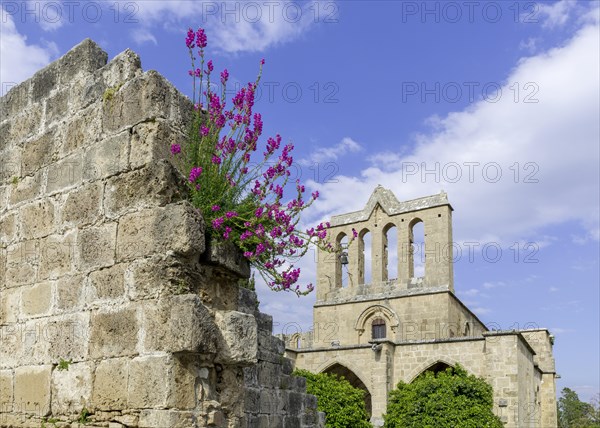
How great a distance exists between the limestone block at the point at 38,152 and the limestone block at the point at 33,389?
4.85 ft

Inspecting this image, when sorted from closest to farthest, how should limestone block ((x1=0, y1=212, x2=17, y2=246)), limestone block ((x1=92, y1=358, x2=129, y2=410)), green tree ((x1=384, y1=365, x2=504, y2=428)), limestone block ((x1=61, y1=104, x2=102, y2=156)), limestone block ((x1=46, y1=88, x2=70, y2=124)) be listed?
limestone block ((x1=92, y1=358, x2=129, y2=410)), limestone block ((x1=61, y1=104, x2=102, y2=156)), limestone block ((x1=46, y1=88, x2=70, y2=124)), limestone block ((x1=0, y1=212, x2=17, y2=246)), green tree ((x1=384, y1=365, x2=504, y2=428))

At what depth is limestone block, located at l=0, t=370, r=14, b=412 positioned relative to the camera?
14.6 ft

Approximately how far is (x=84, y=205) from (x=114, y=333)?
95cm

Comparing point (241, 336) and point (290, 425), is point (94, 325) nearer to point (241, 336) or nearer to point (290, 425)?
point (241, 336)

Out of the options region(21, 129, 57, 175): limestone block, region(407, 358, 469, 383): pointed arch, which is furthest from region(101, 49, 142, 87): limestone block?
region(407, 358, 469, 383): pointed arch

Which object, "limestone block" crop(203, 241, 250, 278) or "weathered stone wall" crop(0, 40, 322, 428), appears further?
"limestone block" crop(203, 241, 250, 278)

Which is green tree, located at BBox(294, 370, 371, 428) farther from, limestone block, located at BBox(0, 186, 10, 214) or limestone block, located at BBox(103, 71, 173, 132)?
limestone block, located at BBox(103, 71, 173, 132)

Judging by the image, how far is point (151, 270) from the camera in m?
3.79

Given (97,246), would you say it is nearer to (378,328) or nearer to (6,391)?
(6,391)

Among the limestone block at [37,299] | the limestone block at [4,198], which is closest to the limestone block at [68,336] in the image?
the limestone block at [37,299]

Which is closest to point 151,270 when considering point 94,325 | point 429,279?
point 94,325

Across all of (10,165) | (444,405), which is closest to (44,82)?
(10,165)

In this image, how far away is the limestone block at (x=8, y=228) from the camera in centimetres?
484

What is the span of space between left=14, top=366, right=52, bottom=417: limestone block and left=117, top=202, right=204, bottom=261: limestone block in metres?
1.02
